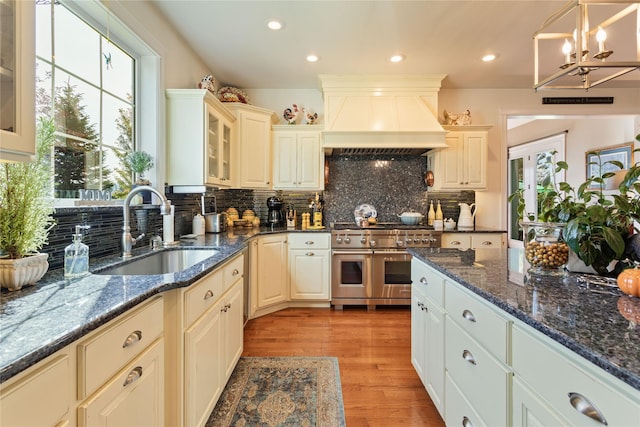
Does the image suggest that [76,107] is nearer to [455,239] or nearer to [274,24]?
[274,24]

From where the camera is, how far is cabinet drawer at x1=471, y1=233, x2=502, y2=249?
3.42 metres

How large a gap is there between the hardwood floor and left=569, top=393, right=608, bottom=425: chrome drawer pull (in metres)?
1.16

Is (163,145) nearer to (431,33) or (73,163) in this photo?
(73,163)

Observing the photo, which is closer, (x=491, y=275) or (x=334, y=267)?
(x=491, y=275)

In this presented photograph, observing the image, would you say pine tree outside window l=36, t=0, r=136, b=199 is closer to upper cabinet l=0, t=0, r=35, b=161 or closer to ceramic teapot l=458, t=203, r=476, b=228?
upper cabinet l=0, t=0, r=35, b=161

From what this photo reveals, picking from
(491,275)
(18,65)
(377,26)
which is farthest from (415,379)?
(377,26)

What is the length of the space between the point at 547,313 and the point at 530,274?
519mm

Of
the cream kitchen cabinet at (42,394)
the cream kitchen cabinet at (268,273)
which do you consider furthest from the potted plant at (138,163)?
the cream kitchen cabinet at (42,394)

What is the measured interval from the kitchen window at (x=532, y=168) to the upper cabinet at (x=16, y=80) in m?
6.15

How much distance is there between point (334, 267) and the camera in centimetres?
341

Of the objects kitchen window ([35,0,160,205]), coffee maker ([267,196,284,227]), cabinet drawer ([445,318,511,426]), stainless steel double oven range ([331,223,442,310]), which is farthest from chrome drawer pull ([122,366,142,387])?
coffee maker ([267,196,284,227])

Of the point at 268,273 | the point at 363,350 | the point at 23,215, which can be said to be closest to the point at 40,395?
the point at 23,215

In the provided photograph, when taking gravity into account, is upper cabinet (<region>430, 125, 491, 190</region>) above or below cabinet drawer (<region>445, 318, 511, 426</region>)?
above

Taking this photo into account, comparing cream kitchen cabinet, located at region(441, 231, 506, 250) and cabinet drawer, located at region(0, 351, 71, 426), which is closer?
cabinet drawer, located at region(0, 351, 71, 426)
